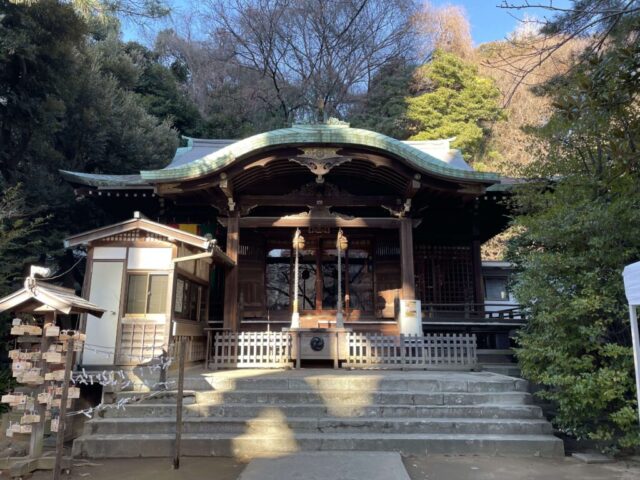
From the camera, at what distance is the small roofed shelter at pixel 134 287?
311 inches

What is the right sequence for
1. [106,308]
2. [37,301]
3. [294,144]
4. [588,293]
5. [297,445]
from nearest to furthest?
1. [37,301]
2. [297,445]
3. [588,293]
4. [106,308]
5. [294,144]

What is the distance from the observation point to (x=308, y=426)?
18.7ft

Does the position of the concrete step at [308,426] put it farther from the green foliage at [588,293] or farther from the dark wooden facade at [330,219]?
the dark wooden facade at [330,219]

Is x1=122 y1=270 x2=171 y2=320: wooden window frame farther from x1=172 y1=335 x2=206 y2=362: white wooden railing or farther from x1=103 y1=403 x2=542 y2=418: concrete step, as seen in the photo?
x1=103 y1=403 x2=542 y2=418: concrete step

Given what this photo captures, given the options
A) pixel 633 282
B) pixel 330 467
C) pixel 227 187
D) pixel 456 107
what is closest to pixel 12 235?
pixel 227 187

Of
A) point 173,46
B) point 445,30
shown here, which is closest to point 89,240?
point 173,46

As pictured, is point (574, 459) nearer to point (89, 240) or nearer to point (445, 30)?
point (89, 240)

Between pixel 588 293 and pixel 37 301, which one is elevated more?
pixel 588 293

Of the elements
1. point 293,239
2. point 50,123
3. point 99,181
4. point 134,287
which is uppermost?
point 50,123

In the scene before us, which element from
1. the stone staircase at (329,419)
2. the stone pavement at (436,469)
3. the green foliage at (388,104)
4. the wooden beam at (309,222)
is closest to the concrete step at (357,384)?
the stone staircase at (329,419)

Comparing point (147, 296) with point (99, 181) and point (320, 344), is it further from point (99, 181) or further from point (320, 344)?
point (99, 181)

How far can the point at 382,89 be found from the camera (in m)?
26.6

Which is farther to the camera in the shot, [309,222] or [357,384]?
[309,222]

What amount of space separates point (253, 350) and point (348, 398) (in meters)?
2.76
